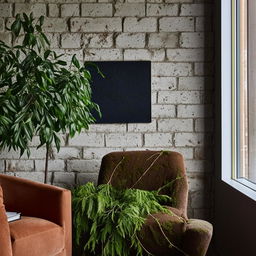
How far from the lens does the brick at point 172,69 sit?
145 inches

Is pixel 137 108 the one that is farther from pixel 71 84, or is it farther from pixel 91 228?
pixel 91 228

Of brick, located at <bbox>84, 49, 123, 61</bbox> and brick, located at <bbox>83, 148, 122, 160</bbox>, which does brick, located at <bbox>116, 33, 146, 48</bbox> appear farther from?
brick, located at <bbox>83, 148, 122, 160</bbox>

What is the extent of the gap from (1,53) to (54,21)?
30.8 inches

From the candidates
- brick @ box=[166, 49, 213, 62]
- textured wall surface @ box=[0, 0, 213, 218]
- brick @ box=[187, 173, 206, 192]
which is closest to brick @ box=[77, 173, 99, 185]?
textured wall surface @ box=[0, 0, 213, 218]

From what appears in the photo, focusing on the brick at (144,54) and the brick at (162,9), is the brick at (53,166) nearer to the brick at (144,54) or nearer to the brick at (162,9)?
the brick at (144,54)

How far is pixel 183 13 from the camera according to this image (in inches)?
145

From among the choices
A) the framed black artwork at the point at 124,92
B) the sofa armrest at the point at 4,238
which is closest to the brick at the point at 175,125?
the framed black artwork at the point at 124,92

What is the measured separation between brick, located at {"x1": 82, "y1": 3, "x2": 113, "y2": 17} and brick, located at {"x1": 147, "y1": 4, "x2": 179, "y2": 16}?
0.32 m

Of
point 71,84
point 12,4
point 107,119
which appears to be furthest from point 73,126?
point 12,4

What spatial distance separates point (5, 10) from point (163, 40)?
1319mm

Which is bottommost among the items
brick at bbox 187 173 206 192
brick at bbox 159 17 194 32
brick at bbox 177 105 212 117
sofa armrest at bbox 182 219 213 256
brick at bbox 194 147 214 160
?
sofa armrest at bbox 182 219 213 256

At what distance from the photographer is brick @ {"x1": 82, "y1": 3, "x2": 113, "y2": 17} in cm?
367

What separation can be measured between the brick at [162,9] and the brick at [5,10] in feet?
3.74

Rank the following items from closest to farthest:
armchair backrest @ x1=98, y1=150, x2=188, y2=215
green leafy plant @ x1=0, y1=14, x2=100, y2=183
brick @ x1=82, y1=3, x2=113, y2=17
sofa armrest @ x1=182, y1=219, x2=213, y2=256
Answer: sofa armrest @ x1=182, y1=219, x2=213, y2=256
green leafy plant @ x1=0, y1=14, x2=100, y2=183
armchair backrest @ x1=98, y1=150, x2=188, y2=215
brick @ x1=82, y1=3, x2=113, y2=17
